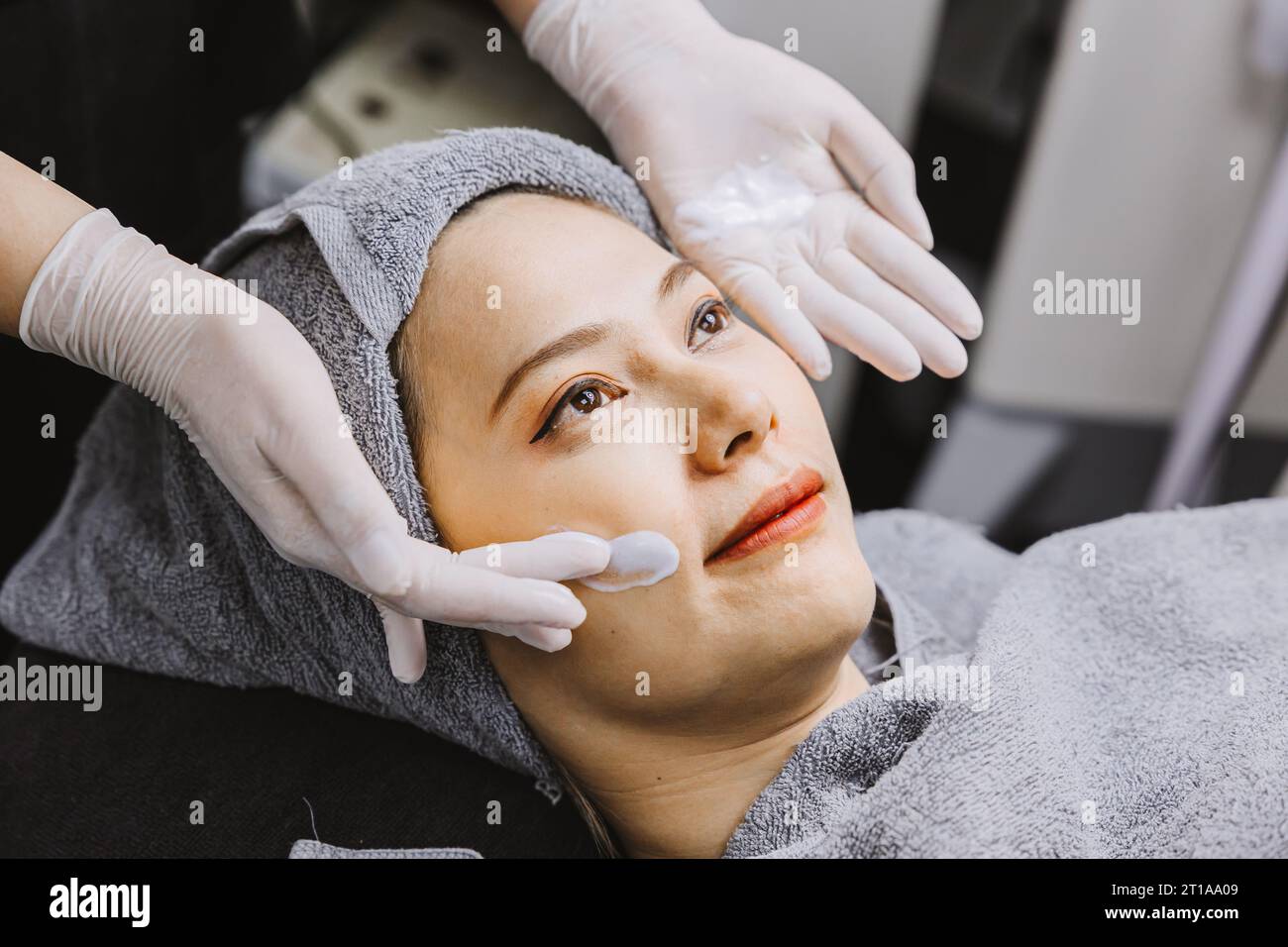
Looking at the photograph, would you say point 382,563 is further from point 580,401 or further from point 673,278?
point 673,278

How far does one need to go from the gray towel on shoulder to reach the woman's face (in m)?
0.11

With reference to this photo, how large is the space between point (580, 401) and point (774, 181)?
46 cm

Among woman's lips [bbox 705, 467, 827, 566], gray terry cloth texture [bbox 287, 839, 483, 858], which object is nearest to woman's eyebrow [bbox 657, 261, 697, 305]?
woman's lips [bbox 705, 467, 827, 566]

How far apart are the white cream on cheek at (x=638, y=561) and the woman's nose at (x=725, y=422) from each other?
0.28ft

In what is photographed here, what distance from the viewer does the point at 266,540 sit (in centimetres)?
108

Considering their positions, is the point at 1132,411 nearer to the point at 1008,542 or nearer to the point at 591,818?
the point at 1008,542

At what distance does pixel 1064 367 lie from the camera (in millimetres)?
2059

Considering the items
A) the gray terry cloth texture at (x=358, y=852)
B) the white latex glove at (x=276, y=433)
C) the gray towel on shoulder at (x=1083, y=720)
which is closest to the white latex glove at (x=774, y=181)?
the gray towel on shoulder at (x=1083, y=720)

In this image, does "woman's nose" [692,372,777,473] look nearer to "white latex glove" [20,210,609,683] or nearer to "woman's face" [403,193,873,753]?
"woman's face" [403,193,873,753]

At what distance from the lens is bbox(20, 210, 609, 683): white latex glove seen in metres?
0.90

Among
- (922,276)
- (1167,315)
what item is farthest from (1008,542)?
(922,276)

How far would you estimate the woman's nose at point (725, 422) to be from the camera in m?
0.95
